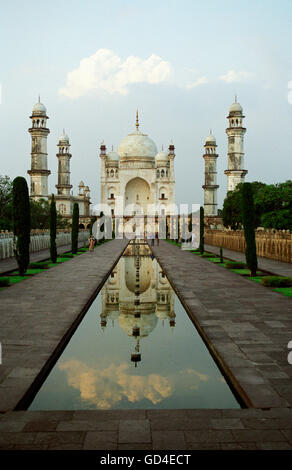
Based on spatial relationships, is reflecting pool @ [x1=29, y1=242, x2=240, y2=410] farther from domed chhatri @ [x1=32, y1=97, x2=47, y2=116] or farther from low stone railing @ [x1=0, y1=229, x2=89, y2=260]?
domed chhatri @ [x1=32, y1=97, x2=47, y2=116]

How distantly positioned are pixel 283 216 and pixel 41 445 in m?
19.0

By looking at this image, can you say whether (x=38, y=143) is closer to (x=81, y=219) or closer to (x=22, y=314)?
(x=81, y=219)

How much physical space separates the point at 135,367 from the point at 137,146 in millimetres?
53226

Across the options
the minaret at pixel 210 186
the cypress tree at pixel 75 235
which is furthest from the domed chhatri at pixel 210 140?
the cypress tree at pixel 75 235

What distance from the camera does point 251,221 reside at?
10695 millimetres

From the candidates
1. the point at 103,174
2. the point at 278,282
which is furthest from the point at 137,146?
the point at 278,282

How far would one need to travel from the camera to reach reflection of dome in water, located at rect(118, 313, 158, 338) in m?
5.36

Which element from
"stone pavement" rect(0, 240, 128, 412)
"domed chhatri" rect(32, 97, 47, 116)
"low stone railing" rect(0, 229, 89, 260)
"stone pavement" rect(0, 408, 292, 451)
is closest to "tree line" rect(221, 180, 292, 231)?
"low stone railing" rect(0, 229, 89, 260)

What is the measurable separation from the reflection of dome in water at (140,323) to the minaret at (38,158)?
1417 inches

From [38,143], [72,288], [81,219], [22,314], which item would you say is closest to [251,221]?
[72,288]

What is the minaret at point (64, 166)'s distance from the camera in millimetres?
49688

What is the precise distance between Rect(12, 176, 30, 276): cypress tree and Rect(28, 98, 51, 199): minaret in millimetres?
30985

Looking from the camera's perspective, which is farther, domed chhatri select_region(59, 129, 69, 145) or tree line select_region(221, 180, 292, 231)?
domed chhatri select_region(59, 129, 69, 145)
